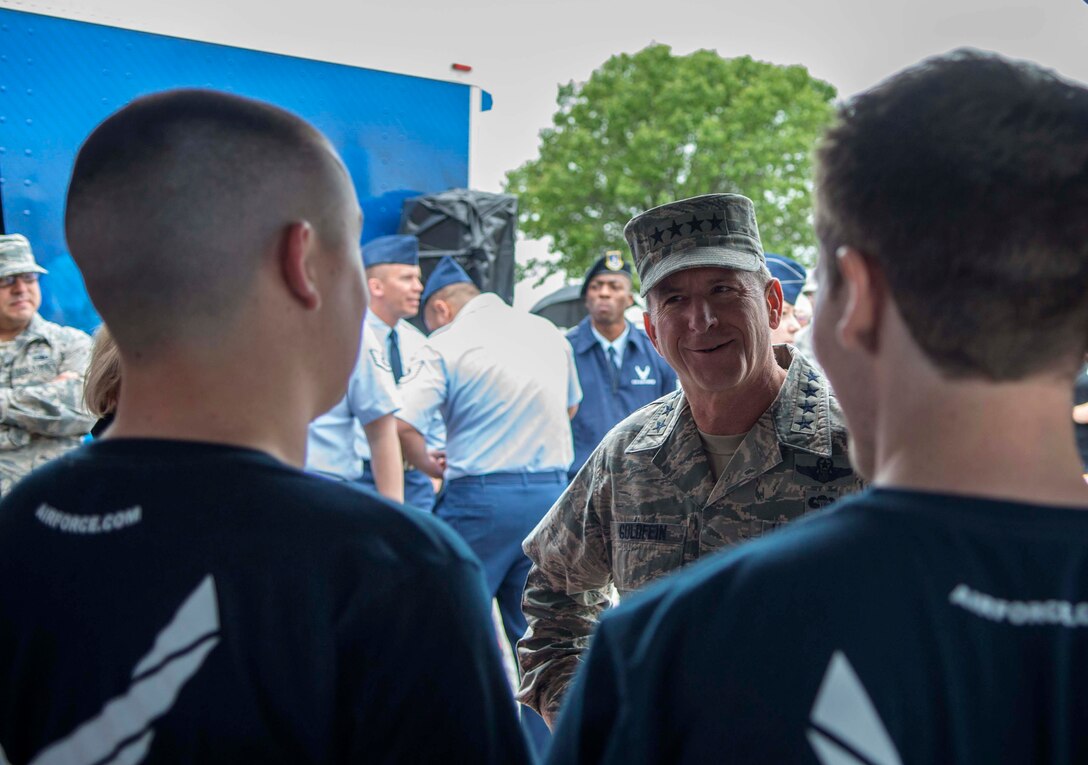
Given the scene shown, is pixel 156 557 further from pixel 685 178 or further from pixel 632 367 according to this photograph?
pixel 685 178

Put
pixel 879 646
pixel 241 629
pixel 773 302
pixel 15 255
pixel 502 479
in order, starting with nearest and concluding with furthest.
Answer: pixel 879 646, pixel 241 629, pixel 773 302, pixel 15 255, pixel 502 479

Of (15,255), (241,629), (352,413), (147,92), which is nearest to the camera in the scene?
(241,629)

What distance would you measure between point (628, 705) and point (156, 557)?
1.75ft

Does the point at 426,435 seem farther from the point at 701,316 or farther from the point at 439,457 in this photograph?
the point at 701,316

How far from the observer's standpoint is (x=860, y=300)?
970mm

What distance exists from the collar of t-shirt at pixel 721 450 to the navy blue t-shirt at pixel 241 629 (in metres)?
1.35

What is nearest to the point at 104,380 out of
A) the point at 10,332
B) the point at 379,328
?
the point at 10,332

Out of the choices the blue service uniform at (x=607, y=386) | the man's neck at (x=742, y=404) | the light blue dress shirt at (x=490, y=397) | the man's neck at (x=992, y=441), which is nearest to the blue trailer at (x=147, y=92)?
the light blue dress shirt at (x=490, y=397)

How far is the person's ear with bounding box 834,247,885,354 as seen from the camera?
0.96 meters

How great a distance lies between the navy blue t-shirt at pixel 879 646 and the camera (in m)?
0.86

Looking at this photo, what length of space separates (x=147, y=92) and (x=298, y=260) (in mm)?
3952

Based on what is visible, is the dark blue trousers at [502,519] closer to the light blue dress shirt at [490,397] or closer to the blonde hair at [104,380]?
the light blue dress shirt at [490,397]

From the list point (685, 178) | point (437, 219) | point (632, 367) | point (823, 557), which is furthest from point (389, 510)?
point (685, 178)

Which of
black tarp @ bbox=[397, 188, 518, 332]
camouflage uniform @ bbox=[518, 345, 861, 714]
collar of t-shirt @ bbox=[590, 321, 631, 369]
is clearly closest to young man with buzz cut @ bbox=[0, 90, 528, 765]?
camouflage uniform @ bbox=[518, 345, 861, 714]
